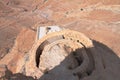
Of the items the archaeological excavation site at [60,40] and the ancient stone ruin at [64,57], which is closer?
the ancient stone ruin at [64,57]

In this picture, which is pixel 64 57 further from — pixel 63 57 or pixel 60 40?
pixel 60 40

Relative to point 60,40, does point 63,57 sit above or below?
below

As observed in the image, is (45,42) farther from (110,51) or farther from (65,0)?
(65,0)

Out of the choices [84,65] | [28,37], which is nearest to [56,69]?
[84,65]

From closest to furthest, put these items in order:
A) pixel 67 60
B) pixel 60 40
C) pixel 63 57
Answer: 1. pixel 67 60
2. pixel 63 57
3. pixel 60 40

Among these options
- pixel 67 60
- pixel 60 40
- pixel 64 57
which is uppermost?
pixel 60 40

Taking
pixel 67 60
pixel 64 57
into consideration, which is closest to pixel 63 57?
pixel 64 57

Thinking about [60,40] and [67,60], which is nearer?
[67,60]
